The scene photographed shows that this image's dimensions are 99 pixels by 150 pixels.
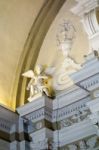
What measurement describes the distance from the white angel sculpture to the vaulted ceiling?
19 cm

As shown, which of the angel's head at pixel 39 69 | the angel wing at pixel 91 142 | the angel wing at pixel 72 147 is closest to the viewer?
the angel wing at pixel 91 142

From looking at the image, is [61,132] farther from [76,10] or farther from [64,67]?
[76,10]

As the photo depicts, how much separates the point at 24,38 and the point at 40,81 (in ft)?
3.14

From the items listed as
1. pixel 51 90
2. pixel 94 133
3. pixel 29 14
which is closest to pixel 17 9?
pixel 29 14

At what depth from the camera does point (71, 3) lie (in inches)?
295

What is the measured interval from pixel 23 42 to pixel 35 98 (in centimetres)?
119

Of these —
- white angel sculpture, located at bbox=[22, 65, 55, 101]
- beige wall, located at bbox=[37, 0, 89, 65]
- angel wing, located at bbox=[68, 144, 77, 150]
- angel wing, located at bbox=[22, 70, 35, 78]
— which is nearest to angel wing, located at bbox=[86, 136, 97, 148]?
angel wing, located at bbox=[68, 144, 77, 150]

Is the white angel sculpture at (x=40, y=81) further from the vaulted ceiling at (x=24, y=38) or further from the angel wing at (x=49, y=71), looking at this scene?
the vaulted ceiling at (x=24, y=38)

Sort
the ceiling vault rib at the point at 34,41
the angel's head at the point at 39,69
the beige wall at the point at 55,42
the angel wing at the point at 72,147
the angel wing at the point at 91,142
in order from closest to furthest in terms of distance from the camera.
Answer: the angel wing at the point at 91,142 < the angel wing at the point at 72,147 < the beige wall at the point at 55,42 < the angel's head at the point at 39,69 < the ceiling vault rib at the point at 34,41

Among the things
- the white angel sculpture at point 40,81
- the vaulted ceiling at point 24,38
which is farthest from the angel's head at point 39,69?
the vaulted ceiling at point 24,38

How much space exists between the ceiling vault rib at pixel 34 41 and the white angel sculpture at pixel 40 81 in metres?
0.22

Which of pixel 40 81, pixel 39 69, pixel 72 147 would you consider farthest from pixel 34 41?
pixel 72 147

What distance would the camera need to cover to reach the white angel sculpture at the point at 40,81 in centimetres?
721

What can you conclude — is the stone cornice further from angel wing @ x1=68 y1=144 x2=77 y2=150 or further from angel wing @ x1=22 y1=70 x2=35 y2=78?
angel wing @ x1=68 y1=144 x2=77 y2=150
